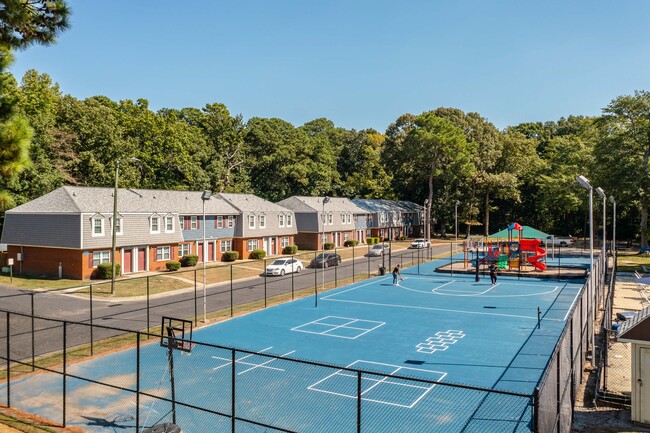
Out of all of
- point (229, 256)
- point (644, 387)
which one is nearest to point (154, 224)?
point (229, 256)

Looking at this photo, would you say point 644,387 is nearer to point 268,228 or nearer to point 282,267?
point 282,267

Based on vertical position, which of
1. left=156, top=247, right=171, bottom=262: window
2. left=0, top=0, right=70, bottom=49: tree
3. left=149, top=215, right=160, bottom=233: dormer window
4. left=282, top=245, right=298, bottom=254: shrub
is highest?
left=0, top=0, right=70, bottom=49: tree

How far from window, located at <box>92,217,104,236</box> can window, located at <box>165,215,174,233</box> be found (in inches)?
264

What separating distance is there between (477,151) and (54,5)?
3129 inches

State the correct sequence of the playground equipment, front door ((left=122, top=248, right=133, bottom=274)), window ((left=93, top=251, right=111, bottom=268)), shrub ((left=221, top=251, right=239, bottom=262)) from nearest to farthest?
window ((left=93, top=251, right=111, bottom=268)) < front door ((left=122, top=248, right=133, bottom=274)) < the playground equipment < shrub ((left=221, top=251, right=239, bottom=262))

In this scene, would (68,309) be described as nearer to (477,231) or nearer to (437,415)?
(437,415)

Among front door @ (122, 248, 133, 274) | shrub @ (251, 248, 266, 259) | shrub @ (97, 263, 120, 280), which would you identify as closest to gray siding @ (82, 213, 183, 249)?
front door @ (122, 248, 133, 274)

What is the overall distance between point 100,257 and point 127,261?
8.35ft

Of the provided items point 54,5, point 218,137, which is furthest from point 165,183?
point 54,5

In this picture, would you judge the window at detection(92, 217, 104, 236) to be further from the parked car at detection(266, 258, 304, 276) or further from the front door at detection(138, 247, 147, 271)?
the parked car at detection(266, 258, 304, 276)

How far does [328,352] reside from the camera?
2219 cm

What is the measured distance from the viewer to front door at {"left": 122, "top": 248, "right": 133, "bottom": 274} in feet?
145

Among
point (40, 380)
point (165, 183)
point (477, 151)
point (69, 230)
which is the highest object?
point (477, 151)

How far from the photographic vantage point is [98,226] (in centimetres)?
4225
